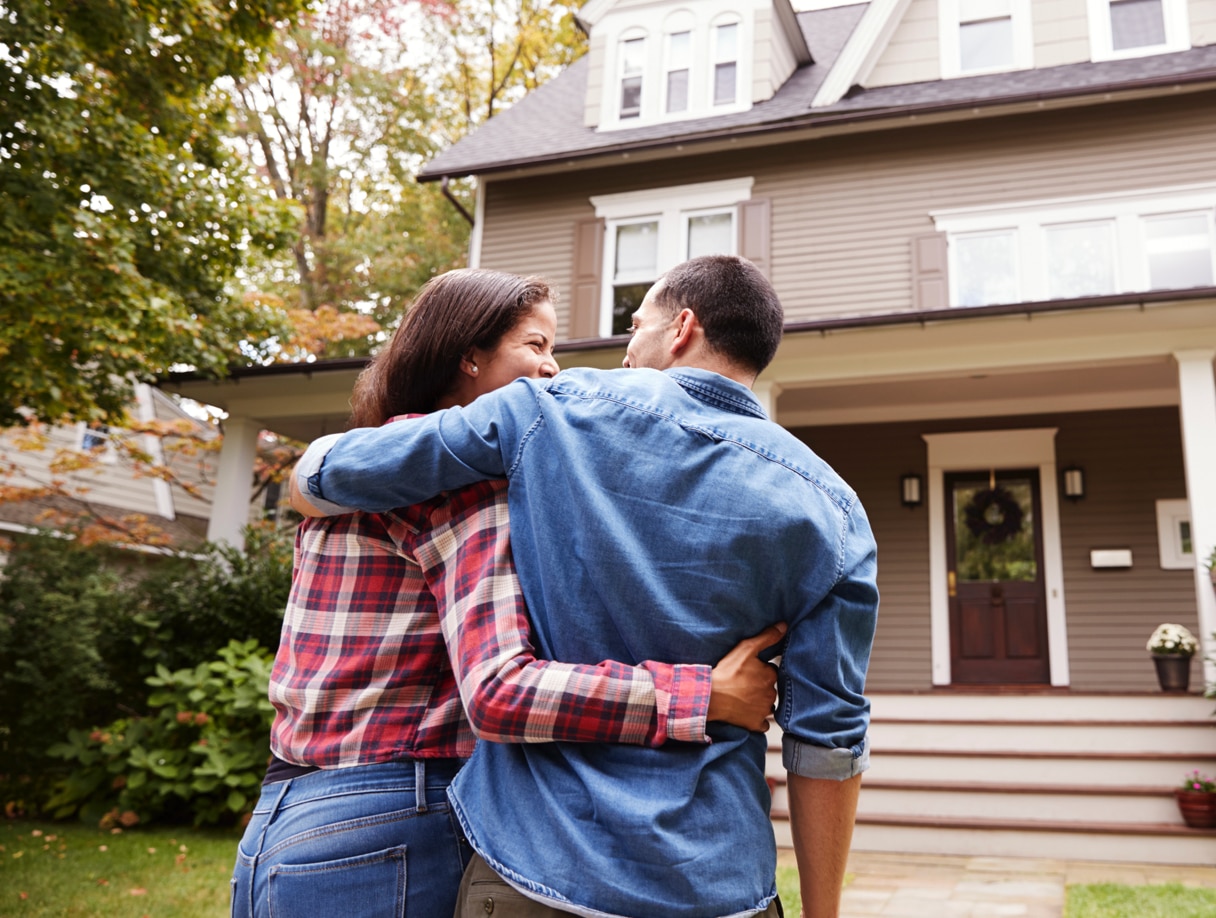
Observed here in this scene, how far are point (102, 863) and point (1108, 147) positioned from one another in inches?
411

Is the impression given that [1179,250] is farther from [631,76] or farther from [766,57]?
[631,76]

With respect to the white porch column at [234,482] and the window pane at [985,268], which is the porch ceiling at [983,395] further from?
the white porch column at [234,482]

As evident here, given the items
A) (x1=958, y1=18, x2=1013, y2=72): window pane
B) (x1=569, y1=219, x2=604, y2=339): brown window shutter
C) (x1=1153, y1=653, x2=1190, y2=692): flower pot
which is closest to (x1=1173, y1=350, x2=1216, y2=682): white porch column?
(x1=1153, y1=653, x2=1190, y2=692): flower pot

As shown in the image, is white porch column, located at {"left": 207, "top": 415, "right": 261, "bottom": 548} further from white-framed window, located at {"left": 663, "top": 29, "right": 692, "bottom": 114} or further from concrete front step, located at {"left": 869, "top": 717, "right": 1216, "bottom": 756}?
concrete front step, located at {"left": 869, "top": 717, "right": 1216, "bottom": 756}

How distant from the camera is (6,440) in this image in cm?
1461

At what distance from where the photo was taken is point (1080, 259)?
9711 mm

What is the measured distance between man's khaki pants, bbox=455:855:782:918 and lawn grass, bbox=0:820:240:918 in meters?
4.31

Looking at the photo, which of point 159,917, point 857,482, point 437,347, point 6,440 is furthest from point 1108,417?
point 6,440

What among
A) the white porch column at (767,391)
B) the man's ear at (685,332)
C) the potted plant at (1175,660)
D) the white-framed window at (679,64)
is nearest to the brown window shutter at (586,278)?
the white-framed window at (679,64)

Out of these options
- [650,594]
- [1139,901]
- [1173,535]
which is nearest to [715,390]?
[650,594]

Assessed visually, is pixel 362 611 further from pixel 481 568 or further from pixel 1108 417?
pixel 1108 417

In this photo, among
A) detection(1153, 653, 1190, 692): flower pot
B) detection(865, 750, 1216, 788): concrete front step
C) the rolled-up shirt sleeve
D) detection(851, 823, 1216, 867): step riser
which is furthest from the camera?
detection(1153, 653, 1190, 692): flower pot

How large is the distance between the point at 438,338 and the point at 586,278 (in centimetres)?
982

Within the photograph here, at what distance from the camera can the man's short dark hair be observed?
1.47 meters
